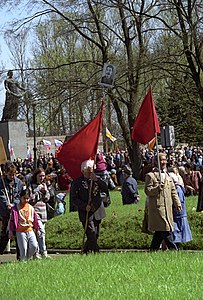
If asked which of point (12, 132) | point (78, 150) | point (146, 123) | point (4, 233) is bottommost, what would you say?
point (4, 233)

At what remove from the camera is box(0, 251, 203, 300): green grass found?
745 cm

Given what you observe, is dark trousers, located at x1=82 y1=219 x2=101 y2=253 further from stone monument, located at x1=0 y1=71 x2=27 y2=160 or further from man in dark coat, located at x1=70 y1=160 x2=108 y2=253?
stone monument, located at x1=0 y1=71 x2=27 y2=160

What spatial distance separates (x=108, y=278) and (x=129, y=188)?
1156 cm

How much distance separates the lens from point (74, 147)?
1305 cm

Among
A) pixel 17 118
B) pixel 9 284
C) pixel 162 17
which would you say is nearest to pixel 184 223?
pixel 9 284

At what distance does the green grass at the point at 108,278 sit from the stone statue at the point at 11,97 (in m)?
23.5

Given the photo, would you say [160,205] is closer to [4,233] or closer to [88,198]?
[88,198]

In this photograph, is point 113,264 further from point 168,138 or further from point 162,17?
point 162,17

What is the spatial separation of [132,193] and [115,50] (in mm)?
17709

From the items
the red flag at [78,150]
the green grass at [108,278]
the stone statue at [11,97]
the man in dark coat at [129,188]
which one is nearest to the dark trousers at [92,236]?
the red flag at [78,150]

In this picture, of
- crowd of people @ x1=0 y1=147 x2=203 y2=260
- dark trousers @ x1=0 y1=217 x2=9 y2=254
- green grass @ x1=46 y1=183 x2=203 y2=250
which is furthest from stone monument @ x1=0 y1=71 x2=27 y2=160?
crowd of people @ x1=0 y1=147 x2=203 y2=260

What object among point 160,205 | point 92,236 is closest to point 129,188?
point 92,236

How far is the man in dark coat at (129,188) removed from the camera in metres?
19.7

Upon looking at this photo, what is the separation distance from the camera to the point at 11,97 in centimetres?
3722
